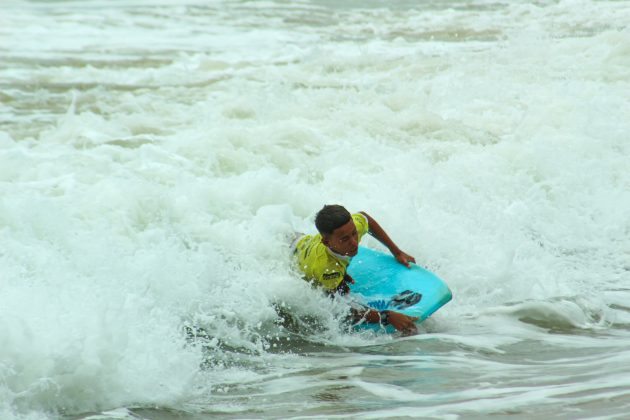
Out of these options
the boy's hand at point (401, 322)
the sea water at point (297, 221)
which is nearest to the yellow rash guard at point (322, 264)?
the sea water at point (297, 221)

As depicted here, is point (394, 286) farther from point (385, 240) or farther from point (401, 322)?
point (401, 322)

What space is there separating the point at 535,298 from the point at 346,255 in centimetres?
142

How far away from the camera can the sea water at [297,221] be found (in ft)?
13.6

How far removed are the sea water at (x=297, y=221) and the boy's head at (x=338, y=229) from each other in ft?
1.28

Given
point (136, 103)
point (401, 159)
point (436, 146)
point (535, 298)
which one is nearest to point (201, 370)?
point (535, 298)

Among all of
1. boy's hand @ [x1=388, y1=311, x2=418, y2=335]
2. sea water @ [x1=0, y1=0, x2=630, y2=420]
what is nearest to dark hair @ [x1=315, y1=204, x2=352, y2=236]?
sea water @ [x1=0, y1=0, x2=630, y2=420]

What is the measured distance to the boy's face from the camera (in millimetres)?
5199

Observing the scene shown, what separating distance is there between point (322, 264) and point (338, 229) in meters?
0.32

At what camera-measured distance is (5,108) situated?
31.9 feet

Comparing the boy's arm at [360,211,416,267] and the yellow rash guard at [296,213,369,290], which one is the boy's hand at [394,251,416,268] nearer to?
the boy's arm at [360,211,416,267]

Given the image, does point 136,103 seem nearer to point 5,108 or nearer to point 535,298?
point 5,108

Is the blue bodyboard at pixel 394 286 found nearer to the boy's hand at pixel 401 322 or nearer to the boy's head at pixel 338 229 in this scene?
the boy's hand at pixel 401 322

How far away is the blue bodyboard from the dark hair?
0.57m

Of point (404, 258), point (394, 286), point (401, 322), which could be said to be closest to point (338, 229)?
point (401, 322)
